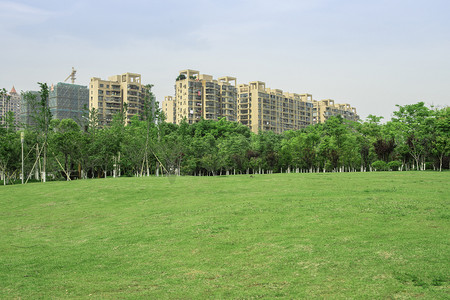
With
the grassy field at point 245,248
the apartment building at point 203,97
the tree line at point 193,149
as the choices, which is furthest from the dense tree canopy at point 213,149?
the apartment building at point 203,97

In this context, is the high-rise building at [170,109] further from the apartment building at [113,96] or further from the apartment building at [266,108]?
the apartment building at [266,108]

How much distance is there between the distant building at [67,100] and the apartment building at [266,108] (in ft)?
193

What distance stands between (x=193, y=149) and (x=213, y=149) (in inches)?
170

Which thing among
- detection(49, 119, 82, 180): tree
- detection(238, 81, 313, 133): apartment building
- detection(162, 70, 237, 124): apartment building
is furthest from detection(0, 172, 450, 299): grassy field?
detection(238, 81, 313, 133): apartment building

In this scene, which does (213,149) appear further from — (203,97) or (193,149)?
(203,97)

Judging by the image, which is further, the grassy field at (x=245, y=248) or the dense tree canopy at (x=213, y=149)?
the dense tree canopy at (x=213, y=149)

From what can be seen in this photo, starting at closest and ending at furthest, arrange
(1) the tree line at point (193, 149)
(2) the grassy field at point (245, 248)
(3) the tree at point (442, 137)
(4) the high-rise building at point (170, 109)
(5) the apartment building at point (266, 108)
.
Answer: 1. (2) the grassy field at point (245, 248)
2. (3) the tree at point (442, 137)
3. (1) the tree line at point (193, 149)
4. (5) the apartment building at point (266, 108)
5. (4) the high-rise building at point (170, 109)

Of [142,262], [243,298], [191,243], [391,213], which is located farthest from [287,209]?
[243,298]

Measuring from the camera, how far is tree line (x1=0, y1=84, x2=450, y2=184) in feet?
175

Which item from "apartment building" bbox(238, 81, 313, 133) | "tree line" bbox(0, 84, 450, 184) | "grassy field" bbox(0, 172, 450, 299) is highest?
"apartment building" bbox(238, 81, 313, 133)

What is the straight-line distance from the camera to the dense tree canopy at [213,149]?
5369 centimetres

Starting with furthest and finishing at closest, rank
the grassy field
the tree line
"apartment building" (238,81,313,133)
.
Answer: "apartment building" (238,81,313,133)
the tree line
the grassy field

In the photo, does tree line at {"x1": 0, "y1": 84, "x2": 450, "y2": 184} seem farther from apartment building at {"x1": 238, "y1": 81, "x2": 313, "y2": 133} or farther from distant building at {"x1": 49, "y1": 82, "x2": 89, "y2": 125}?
distant building at {"x1": 49, "y1": 82, "x2": 89, "y2": 125}

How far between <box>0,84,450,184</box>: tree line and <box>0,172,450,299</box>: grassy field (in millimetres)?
32487
